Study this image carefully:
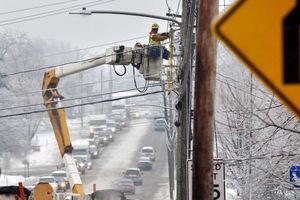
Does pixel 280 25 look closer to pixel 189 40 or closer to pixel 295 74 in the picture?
pixel 295 74

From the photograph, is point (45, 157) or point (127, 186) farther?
point (45, 157)

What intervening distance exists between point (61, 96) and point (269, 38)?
68.4 ft

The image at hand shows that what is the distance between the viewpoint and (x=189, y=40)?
15.0m

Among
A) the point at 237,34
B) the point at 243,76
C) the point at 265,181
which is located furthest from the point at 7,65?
the point at 237,34

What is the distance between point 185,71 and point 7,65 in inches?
3598

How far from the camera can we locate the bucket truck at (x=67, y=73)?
21.5 metres

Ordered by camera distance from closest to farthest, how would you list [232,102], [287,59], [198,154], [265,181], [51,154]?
[287,59], [198,154], [265,181], [232,102], [51,154]

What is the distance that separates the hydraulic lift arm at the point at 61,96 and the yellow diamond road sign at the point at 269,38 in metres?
17.9

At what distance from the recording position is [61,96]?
24.4 meters

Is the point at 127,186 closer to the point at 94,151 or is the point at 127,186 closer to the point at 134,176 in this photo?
the point at 134,176

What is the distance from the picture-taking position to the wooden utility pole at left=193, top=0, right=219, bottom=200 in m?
10.1

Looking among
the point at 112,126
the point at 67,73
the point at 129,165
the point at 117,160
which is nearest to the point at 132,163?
the point at 129,165

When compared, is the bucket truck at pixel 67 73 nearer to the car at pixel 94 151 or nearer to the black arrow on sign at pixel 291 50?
the black arrow on sign at pixel 291 50

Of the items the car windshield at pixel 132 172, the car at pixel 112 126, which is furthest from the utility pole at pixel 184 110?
the car at pixel 112 126
